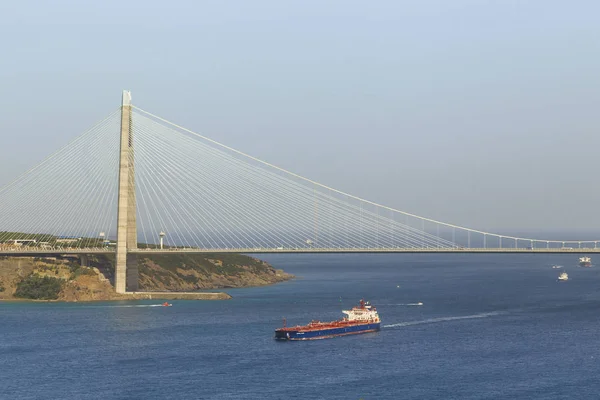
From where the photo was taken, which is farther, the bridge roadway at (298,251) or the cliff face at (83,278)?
the cliff face at (83,278)

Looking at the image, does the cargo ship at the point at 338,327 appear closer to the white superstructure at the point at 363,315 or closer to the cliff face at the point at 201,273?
the white superstructure at the point at 363,315

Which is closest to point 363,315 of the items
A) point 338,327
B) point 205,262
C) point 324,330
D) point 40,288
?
point 338,327

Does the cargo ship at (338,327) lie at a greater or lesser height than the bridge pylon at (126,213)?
lesser

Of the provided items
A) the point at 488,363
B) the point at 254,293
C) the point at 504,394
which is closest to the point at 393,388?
the point at 504,394

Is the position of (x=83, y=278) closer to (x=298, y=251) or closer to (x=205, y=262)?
(x=298, y=251)

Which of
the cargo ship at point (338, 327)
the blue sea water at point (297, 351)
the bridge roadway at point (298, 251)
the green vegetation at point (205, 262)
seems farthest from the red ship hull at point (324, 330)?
the green vegetation at point (205, 262)
